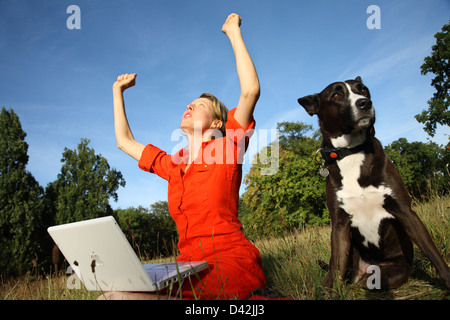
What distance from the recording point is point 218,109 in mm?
3400

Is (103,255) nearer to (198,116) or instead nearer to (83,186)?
(198,116)

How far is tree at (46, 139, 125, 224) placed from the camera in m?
29.5

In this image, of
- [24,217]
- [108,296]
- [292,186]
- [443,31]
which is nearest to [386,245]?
[108,296]

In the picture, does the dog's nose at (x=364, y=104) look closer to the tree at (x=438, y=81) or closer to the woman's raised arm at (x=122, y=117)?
the woman's raised arm at (x=122, y=117)

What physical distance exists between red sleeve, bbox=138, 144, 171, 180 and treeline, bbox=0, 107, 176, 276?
1527cm

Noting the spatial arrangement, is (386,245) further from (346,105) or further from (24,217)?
(24,217)

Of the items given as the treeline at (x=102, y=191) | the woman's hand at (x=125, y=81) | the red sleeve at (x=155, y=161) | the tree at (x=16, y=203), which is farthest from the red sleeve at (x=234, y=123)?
the tree at (x=16, y=203)

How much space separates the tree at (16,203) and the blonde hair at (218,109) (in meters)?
23.9

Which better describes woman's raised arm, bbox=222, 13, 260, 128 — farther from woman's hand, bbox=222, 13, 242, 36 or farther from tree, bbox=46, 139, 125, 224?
tree, bbox=46, 139, 125, 224

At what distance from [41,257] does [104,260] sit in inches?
1102

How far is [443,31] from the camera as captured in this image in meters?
25.4

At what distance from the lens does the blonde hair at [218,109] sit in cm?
339

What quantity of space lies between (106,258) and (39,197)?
3073 cm

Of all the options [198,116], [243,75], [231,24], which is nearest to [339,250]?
[243,75]
